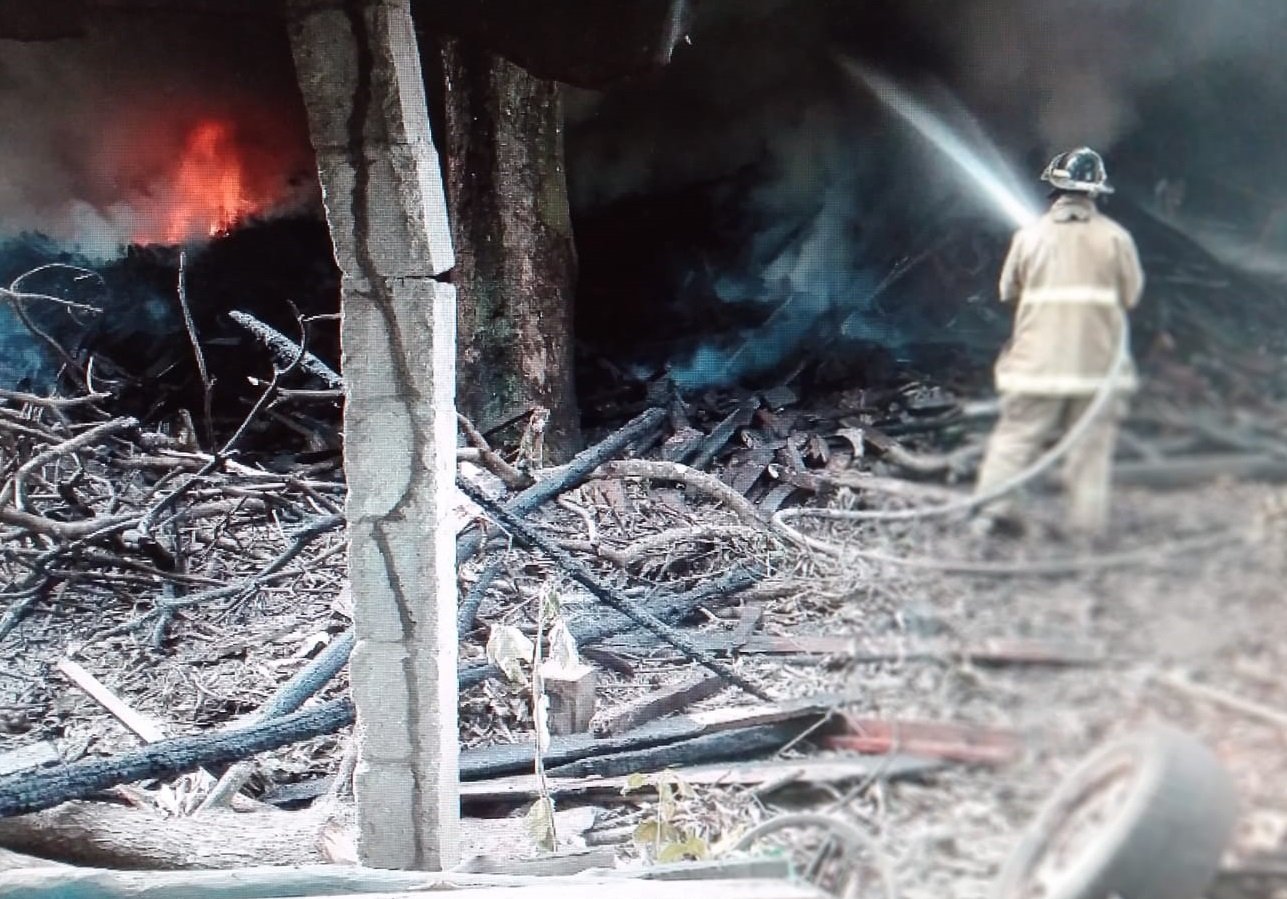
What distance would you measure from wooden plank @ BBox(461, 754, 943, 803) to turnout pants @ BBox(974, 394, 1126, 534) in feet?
0.66

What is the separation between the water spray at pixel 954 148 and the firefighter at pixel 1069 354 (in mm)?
58

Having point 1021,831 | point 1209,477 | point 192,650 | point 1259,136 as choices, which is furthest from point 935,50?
point 192,650

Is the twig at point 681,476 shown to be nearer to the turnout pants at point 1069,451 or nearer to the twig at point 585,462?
the twig at point 585,462

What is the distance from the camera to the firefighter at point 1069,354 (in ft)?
1.90

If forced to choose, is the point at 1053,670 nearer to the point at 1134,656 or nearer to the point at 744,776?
the point at 1134,656

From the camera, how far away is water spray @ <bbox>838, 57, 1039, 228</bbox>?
74cm

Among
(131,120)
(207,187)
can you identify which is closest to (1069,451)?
(207,187)

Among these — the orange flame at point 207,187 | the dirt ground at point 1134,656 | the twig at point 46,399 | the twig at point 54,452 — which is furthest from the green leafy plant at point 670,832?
the orange flame at point 207,187

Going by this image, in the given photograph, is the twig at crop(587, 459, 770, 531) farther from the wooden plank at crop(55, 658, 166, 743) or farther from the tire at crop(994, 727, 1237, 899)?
the tire at crop(994, 727, 1237, 899)

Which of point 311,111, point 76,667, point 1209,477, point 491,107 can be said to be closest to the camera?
point 1209,477

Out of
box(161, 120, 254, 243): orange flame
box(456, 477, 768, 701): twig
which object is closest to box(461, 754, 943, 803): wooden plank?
box(456, 477, 768, 701): twig

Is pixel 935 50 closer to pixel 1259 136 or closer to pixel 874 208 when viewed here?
pixel 874 208

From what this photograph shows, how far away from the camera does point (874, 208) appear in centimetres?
128

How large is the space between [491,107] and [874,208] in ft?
5.09
